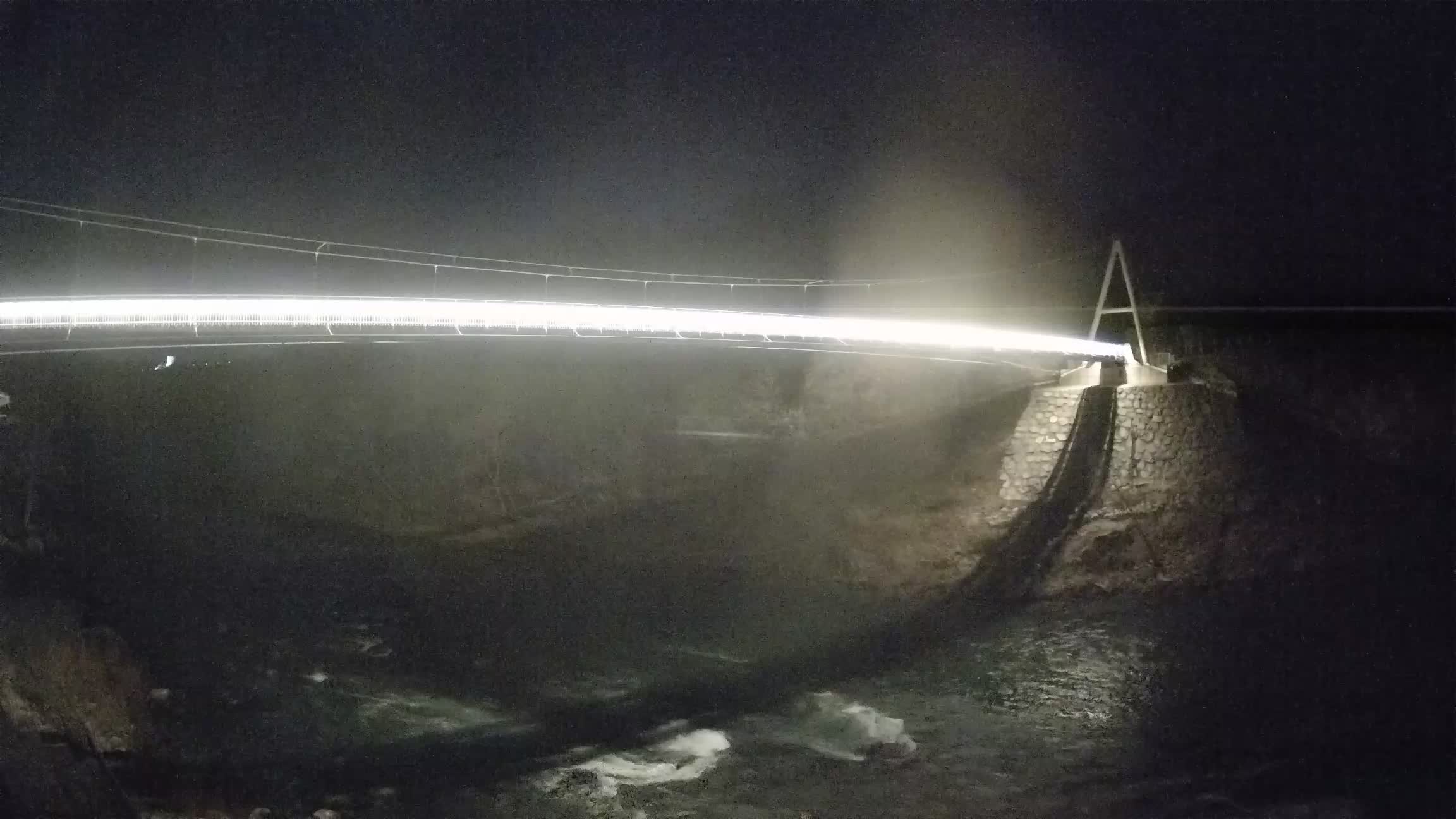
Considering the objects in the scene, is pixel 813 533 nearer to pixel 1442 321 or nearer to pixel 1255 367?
pixel 1255 367

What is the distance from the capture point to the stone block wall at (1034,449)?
2.88 metres

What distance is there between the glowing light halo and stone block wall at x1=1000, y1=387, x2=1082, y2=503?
241mm

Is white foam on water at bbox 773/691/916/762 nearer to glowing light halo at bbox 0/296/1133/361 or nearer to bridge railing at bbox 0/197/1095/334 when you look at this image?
glowing light halo at bbox 0/296/1133/361

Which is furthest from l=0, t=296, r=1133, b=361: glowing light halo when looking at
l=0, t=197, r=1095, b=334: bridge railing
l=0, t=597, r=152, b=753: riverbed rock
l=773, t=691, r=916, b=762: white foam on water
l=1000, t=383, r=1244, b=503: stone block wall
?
l=773, t=691, r=916, b=762: white foam on water

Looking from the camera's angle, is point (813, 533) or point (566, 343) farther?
point (813, 533)

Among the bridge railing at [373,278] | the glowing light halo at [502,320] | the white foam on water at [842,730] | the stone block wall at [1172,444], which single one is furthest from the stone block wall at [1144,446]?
the white foam on water at [842,730]

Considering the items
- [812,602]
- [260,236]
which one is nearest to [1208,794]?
[812,602]

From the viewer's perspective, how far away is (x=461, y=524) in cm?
245

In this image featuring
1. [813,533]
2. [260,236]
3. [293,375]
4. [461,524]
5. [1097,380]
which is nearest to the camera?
[260,236]

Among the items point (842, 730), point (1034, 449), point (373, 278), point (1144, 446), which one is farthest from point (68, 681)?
point (1144, 446)

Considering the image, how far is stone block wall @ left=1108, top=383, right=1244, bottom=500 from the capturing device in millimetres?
2871

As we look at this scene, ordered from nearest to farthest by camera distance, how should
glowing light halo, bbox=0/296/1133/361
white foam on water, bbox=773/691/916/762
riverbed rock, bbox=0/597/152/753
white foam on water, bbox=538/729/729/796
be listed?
glowing light halo, bbox=0/296/1133/361 < riverbed rock, bbox=0/597/152/753 < white foam on water, bbox=538/729/729/796 < white foam on water, bbox=773/691/916/762

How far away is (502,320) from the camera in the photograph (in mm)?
2148

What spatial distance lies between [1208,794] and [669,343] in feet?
6.35
